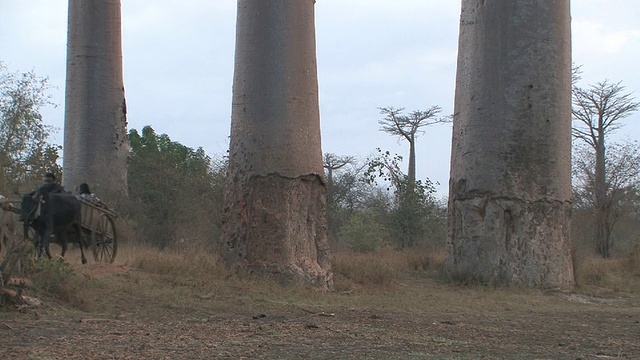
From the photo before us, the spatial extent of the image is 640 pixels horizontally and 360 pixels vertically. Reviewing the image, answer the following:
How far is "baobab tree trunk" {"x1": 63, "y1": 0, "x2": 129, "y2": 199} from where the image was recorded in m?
14.1

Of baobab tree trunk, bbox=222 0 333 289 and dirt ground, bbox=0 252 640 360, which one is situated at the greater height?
baobab tree trunk, bbox=222 0 333 289

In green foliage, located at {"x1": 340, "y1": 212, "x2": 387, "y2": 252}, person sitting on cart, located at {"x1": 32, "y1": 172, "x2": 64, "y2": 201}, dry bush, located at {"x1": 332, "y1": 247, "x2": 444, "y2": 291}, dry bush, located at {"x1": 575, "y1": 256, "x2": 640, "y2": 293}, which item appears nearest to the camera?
person sitting on cart, located at {"x1": 32, "y1": 172, "x2": 64, "y2": 201}

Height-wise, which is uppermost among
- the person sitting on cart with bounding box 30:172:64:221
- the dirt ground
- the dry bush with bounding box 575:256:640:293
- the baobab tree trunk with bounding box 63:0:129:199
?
the baobab tree trunk with bounding box 63:0:129:199

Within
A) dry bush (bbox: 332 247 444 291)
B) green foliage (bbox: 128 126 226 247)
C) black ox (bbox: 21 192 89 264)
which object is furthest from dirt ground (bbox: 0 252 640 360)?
green foliage (bbox: 128 126 226 247)

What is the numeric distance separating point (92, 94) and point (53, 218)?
6236 mm

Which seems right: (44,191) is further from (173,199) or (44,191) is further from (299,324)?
(173,199)

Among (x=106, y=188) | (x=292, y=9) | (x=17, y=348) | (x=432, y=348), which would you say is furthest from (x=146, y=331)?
(x=106, y=188)

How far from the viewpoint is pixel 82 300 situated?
6.20 m

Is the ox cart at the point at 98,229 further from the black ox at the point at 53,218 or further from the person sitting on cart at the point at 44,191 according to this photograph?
the person sitting on cart at the point at 44,191

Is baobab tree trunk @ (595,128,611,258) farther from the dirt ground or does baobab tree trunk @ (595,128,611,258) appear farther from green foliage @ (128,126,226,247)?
the dirt ground

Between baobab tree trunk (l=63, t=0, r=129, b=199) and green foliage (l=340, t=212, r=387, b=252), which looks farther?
green foliage (l=340, t=212, r=387, b=252)

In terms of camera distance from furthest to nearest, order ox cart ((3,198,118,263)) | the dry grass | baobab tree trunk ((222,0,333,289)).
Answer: the dry grass, baobab tree trunk ((222,0,333,289)), ox cart ((3,198,118,263))

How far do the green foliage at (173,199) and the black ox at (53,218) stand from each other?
509 cm

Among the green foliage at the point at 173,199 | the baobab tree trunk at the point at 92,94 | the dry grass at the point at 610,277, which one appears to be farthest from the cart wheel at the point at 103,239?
the dry grass at the point at 610,277
